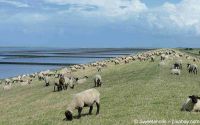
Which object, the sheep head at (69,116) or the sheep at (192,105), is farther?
the sheep head at (69,116)

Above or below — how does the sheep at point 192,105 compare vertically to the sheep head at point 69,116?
above

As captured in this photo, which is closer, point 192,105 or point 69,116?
point 192,105

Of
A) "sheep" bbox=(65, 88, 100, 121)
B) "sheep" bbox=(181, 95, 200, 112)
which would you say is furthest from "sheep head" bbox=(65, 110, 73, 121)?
"sheep" bbox=(181, 95, 200, 112)

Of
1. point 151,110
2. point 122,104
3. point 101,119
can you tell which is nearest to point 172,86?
point 122,104

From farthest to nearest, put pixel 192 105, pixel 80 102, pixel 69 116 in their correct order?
pixel 80 102, pixel 69 116, pixel 192 105

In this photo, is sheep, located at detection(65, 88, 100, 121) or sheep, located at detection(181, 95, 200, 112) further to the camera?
sheep, located at detection(65, 88, 100, 121)

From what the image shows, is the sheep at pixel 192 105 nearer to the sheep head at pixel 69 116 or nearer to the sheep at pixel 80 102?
the sheep at pixel 80 102

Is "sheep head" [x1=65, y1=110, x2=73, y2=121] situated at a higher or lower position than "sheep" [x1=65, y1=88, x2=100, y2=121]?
lower

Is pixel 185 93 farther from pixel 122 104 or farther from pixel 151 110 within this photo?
pixel 151 110

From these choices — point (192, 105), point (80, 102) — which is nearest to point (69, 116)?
point (80, 102)

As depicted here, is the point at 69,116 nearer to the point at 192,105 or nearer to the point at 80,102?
the point at 80,102

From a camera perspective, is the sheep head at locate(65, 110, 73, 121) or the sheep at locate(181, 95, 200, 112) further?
the sheep head at locate(65, 110, 73, 121)

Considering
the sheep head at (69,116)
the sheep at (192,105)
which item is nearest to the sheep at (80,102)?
the sheep head at (69,116)

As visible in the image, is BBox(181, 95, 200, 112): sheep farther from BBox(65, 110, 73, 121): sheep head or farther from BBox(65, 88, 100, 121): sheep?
BBox(65, 110, 73, 121): sheep head
